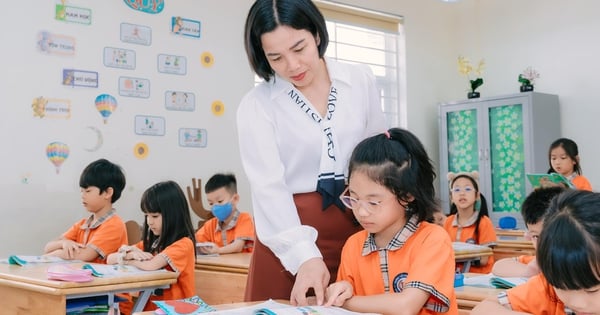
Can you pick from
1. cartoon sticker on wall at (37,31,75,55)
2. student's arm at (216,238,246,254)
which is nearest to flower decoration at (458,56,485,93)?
student's arm at (216,238,246,254)

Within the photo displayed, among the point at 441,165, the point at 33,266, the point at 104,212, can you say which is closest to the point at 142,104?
the point at 104,212

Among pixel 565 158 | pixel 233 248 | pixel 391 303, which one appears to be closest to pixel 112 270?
pixel 233 248

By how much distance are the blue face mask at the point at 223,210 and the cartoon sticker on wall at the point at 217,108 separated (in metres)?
1.13

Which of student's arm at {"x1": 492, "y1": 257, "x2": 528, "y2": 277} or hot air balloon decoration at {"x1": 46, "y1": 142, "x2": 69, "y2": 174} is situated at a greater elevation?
hot air balloon decoration at {"x1": 46, "y1": 142, "x2": 69, "y2": 174}

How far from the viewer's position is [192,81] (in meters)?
4.92

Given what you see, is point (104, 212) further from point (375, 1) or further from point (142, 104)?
point (375, 1)

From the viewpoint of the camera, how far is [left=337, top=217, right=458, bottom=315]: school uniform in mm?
1334

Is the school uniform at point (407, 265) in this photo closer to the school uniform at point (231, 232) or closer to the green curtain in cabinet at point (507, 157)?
the school uniform at point (231, 232)

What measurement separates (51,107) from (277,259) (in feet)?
10.8

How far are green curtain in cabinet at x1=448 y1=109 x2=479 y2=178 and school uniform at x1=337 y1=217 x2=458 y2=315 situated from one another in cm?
490

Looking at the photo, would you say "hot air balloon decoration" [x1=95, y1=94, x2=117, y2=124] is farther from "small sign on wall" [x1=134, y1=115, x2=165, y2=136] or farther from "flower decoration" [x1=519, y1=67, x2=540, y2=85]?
"flower decoration" [x1=519, y1=67, x2=540, y2=85]

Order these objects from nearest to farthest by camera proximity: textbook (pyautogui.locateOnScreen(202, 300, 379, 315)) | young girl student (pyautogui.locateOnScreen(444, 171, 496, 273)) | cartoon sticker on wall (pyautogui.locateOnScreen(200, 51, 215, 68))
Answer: textbook (pyautogui.locateOnScreen(202, 300, 379, 315)) < young girl student (pyautogui.locateOnScreen(444, 171, 496, 273)) < cartoon sticker on wall (pyautogui.locateOnScreen(200, 51, 215, 68))

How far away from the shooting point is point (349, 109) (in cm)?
153

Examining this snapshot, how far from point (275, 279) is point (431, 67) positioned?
5.50 meters
